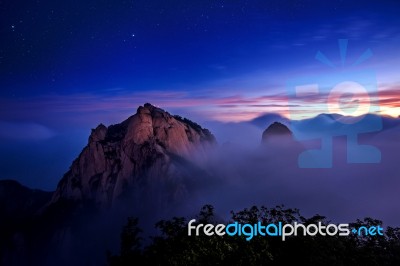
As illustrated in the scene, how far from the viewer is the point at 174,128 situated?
18162 centimetres

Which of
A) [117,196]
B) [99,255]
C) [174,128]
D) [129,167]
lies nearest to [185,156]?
[174,128]

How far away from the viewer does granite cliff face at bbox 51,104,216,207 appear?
166375 mm

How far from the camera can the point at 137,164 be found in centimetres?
17250

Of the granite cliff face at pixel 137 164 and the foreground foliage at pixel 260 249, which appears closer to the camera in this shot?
the foreground foliage at pixel 260 249

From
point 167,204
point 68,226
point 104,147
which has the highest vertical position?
point 104,147

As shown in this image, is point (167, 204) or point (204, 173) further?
point (204, 173)

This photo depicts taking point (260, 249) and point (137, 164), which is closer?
point (260, 249)

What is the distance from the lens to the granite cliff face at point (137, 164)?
6550 inches

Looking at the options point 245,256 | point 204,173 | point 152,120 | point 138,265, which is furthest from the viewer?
point 204,173

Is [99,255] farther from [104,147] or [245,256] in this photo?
[245,256]

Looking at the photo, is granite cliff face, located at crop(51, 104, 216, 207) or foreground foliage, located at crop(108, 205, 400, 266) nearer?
foreground foliage, located at crop(108, 205, 400, 266)

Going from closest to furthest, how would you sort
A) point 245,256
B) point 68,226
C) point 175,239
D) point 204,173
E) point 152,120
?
1. point 245,256
2. point 175,239
3. point 68,226
4. point 152,120
5. point 204,173

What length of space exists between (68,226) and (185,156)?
7572 centimetres

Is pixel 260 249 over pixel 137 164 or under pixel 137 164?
under
